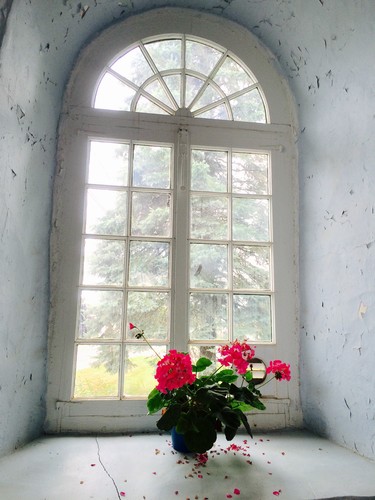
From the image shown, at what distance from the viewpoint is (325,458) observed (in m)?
1.23

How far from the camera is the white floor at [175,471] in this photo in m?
1.00

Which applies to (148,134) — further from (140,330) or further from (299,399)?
(299,399)

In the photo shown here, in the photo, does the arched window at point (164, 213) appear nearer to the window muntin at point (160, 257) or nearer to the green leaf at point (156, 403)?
the window muntin at point (160, 257)

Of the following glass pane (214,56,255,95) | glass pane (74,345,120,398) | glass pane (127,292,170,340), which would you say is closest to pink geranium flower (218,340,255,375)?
glass pane (127,292,170,340)

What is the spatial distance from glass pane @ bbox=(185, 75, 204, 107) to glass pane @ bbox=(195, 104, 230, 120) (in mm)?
95

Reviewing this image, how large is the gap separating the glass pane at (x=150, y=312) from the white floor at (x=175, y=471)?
1.34 ft

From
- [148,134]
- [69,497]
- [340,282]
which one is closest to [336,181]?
[340,282]

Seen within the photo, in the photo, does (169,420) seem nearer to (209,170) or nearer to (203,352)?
(203,352)

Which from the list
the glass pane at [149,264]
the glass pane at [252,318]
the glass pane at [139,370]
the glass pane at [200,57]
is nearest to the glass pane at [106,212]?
the glass pane at [149,264]

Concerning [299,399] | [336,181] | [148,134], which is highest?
[148,134]

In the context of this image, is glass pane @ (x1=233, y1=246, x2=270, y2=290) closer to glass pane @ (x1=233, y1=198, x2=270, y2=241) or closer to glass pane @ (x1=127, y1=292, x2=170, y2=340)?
glass pane @ (x1=233, y1=198, x2=270, y2=241)

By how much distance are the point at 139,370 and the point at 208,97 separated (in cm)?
128

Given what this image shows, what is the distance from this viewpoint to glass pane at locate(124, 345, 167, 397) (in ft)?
4.99

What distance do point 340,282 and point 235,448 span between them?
71 centimetres
